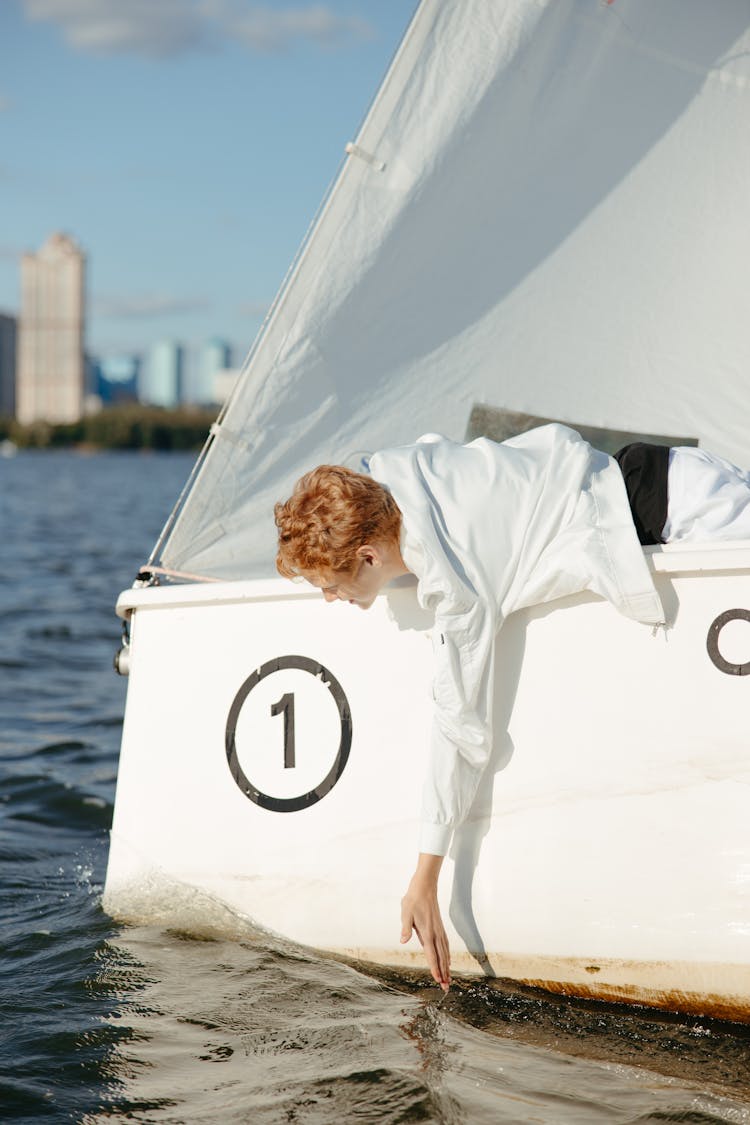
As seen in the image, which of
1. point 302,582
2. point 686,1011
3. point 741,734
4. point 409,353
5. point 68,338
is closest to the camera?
point 741,734

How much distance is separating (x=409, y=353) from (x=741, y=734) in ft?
5.84

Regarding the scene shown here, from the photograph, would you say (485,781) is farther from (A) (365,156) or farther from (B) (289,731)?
(A) (365,156)

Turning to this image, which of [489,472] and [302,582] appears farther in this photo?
[302,582]

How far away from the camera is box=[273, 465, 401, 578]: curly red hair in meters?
2.65

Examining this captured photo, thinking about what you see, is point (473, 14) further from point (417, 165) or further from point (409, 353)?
point (409, 353)

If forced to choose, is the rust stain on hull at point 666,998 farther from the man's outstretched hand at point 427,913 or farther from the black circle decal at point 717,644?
the black circle decal at point 717,644

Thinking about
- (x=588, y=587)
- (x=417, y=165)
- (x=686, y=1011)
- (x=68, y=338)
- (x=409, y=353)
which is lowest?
(x=686, y=1011)

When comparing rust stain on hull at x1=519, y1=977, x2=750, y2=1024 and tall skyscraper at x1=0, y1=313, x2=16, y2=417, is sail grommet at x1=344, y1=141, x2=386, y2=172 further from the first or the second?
tall skyscraper at x1=0, y1=313, x2=16, y2=417

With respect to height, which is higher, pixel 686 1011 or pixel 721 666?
pixel 721 666

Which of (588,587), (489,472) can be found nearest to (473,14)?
(489,472)

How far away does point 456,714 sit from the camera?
2.73 meters

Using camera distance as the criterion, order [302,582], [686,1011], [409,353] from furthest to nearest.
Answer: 1. [409,353]
2. [302,582]
3. [686,1011]

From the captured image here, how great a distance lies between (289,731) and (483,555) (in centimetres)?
76

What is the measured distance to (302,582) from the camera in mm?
3074
